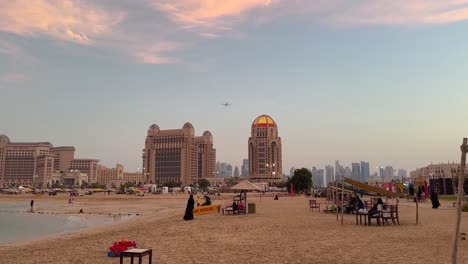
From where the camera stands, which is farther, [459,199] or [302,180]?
[302,180]

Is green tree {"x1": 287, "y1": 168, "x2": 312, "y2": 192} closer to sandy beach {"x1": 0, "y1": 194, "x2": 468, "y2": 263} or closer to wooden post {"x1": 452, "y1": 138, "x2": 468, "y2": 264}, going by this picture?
sandy beach {"x1": 0, "y1": 194, "x2": 468, "y2": 263}

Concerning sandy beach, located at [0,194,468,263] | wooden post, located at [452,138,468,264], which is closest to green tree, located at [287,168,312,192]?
sandy beach, located at [0,194,468,263]

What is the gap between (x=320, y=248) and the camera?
12859mm

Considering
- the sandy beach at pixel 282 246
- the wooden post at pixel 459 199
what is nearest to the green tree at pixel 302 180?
the sandy beach at pixel 282 246

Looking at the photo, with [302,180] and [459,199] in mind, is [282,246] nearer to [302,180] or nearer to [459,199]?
[459,199]

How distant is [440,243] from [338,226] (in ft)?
19.9

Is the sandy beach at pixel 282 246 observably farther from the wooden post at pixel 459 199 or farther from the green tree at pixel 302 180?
the green tree at pixel 302 180

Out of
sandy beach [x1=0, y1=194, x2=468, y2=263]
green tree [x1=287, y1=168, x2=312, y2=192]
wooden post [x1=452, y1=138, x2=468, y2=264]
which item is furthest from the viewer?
green tree [x1=287, y1=168, x2=312, y2=192]

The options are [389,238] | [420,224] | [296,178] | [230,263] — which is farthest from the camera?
[296,178]

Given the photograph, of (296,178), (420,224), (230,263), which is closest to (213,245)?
(230,263)

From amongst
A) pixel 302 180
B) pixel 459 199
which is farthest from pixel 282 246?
pixel 302 180

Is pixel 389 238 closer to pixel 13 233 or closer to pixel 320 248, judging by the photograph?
pixel 320 248

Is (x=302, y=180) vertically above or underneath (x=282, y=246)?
above

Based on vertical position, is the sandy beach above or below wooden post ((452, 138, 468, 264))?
below
